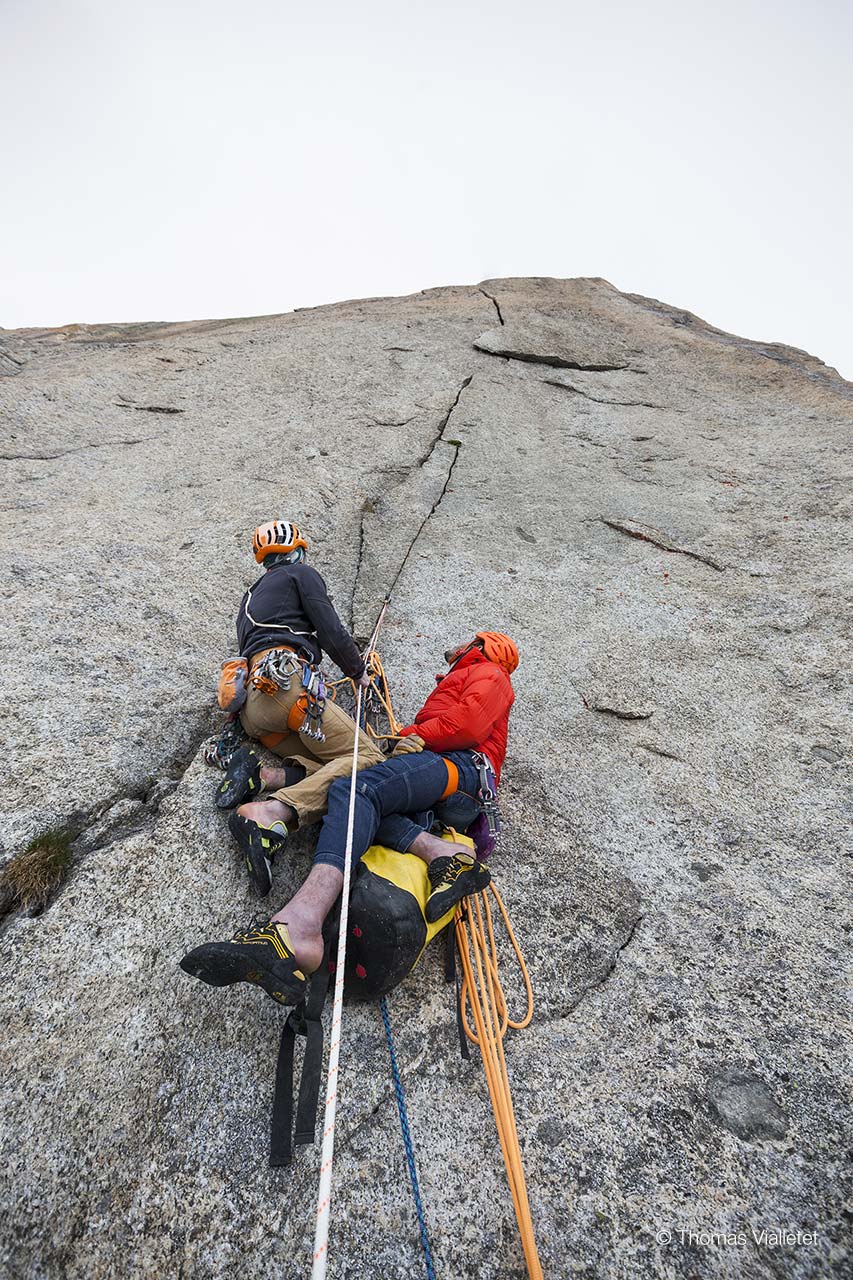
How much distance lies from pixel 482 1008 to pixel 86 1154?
170 centimetres

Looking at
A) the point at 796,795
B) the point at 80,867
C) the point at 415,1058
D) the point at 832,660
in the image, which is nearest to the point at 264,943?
the point at 415,1058

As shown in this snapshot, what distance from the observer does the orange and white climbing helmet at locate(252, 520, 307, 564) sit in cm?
487

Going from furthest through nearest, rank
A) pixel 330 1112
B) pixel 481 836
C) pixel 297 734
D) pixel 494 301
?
pixel 494 301 < pixel 297 734 < pixel 481 836 < pixel 330 1112

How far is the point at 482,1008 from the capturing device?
314 centimetres

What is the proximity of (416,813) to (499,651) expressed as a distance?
1.36 meters

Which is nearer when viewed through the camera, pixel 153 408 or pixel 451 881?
pixel 451 881

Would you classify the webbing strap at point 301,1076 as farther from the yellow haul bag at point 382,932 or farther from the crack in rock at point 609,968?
the crack in rock at point 609,968

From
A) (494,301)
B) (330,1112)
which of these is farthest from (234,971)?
(494,301)

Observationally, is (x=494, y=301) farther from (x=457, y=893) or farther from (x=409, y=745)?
(x=457, y=893)

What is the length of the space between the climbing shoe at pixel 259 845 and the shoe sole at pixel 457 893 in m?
0.89

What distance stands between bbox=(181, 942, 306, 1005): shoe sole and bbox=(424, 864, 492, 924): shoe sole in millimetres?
665

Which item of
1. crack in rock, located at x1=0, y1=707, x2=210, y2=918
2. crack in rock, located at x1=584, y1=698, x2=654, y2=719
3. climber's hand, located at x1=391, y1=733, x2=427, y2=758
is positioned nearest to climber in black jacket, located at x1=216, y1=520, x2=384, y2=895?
climber's hand, located at x1=391, y1=733, x2=427, y2=758

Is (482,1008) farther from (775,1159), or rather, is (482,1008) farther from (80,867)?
(80,867)

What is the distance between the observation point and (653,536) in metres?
7.44
